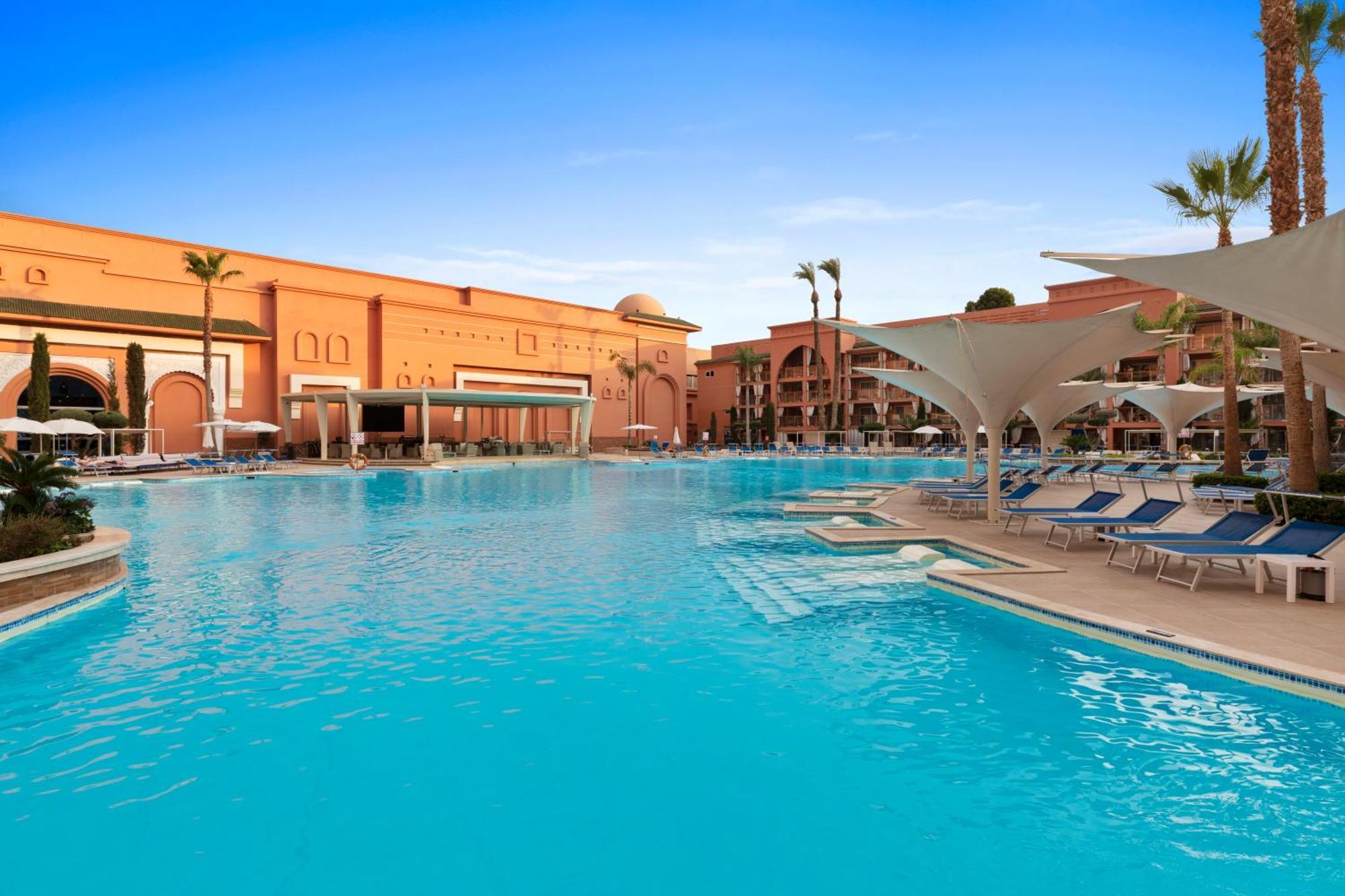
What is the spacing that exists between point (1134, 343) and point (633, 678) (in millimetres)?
12379

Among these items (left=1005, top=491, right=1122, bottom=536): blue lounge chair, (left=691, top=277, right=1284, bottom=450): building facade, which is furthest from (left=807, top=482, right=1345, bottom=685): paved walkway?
(left=691, top=277, right=1284, bottom=450): building facade

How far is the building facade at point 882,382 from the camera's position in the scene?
4081cm

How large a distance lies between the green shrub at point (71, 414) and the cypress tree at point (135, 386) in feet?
6.46

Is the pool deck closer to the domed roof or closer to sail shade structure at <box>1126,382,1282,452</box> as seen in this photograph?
sail shade structure at <box>1126,382,1282,452</box>

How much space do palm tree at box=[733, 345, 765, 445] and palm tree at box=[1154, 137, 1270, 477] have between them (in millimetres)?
42720

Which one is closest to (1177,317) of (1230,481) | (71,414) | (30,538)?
(1230,481)

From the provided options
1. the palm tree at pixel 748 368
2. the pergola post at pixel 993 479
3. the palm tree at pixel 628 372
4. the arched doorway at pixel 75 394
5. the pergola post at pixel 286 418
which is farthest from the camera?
the palm tree at pixel 748 368

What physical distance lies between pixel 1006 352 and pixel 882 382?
42339 mm

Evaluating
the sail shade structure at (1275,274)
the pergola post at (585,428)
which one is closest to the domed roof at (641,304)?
the pergola post at (585,428)

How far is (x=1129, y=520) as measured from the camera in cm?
977

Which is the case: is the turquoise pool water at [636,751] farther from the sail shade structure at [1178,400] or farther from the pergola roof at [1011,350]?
the sail shade structure at [1178,400]

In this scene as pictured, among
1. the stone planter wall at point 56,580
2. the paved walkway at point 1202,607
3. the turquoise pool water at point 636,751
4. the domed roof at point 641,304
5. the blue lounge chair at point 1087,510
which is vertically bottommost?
the turquoise pool water at point 636,751

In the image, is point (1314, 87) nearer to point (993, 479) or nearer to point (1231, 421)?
point (1231, 421)

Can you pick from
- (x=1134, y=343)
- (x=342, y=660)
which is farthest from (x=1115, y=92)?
(x=342, y=660)
